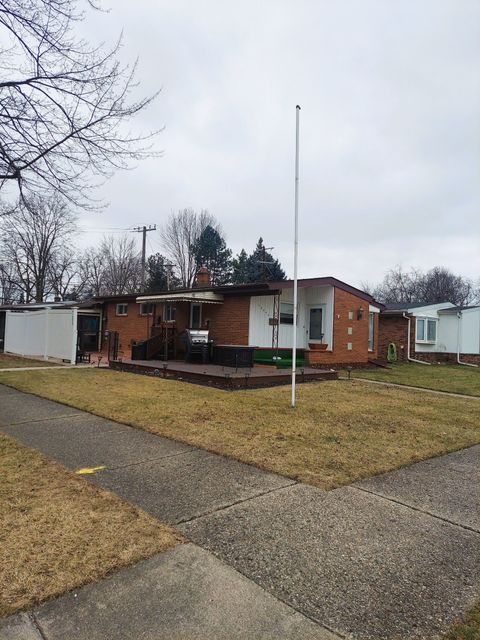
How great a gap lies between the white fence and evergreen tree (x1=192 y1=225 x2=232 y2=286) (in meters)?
20.0

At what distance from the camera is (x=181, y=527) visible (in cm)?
318

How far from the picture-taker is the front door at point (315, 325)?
16516 mm

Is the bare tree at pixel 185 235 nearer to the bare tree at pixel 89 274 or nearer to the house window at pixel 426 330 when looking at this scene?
the bare tree at pixel 89 274

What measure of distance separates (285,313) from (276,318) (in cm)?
86

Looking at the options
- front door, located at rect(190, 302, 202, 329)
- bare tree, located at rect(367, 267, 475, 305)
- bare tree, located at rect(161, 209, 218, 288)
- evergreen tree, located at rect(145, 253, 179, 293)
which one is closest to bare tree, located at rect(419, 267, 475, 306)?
bare tree, located at rect(367, 267, 475, 305)

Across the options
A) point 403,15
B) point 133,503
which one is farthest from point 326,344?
point 133,503

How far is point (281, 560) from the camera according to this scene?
2766 mm

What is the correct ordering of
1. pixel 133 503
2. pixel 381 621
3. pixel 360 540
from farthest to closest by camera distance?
1. pixel 133 503
2. pixel 360 540
3. pixel 381 621

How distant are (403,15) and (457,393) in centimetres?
891

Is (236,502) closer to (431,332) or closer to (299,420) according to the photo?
(299,420)

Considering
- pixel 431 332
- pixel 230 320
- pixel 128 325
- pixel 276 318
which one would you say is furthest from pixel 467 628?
pixel 431 332

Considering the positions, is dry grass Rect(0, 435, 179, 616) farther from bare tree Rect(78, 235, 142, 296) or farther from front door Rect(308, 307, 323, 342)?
bare tree Rect(78, 235, 142, 296)

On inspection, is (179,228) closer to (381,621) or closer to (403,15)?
(403,15)

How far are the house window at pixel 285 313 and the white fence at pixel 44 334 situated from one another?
7590 mm
